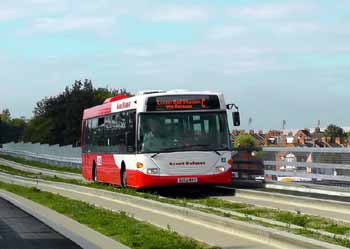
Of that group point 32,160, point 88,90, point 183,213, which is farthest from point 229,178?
point 88,90

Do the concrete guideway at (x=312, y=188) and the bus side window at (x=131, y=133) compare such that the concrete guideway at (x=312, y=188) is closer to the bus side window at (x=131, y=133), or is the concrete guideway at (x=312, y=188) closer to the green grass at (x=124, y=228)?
the bus side window at (x=131, y=133)

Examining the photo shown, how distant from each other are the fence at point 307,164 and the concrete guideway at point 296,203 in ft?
5.47

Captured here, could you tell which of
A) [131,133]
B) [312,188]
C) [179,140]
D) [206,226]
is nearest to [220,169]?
[179,140]

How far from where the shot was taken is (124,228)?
13.9 metres

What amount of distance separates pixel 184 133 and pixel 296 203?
17.8 feet

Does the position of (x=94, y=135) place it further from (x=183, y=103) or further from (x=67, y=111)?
(x=67, y=111)

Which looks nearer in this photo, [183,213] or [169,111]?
[183,213]

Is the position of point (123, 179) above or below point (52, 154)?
below

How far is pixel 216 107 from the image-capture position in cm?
2148

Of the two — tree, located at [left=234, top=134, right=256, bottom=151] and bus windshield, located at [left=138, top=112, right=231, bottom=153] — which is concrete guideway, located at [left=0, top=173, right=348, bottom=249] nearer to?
bus windshield, located at [left=138, top=112, right=231, bottom=153]

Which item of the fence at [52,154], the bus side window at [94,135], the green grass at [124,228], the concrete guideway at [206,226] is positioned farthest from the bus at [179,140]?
the fence at [52,154]

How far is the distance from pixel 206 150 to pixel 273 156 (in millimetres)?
2250

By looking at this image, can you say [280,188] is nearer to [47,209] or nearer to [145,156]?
[145,156]

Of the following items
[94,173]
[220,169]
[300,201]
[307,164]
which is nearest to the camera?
[300,201]
